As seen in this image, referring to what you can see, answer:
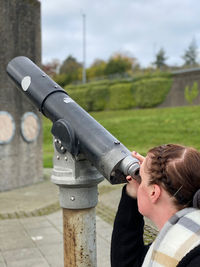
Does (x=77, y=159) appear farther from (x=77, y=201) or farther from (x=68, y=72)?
(x=68, y=72)

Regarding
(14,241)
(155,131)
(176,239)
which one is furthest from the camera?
(155,131)

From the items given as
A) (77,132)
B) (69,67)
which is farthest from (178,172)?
(69,67)

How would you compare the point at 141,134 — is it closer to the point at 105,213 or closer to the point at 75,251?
the point at 105,213

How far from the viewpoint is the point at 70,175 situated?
2.03m

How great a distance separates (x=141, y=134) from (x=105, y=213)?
40.4ft

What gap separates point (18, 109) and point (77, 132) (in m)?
6.22

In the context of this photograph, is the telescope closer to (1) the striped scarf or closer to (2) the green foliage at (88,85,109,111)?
(1) the striped scarf

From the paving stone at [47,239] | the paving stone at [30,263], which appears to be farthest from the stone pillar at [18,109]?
the paving stone at [30,263]

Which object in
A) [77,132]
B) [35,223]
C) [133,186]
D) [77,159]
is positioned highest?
[77,132]

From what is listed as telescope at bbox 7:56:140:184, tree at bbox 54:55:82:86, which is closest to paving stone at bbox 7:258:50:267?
telescope at bbox 7:56:140:184

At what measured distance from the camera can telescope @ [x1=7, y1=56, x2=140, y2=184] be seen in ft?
5.96

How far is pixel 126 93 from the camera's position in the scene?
3356 centimetres

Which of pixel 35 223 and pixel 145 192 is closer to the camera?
pixel 145 192

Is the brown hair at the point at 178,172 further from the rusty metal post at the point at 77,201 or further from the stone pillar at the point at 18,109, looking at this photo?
the stone pillar at the point at 18,109
